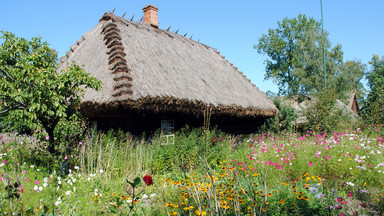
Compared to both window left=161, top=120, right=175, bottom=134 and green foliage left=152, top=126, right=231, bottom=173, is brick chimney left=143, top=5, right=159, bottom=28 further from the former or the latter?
green foliage left=152, top=126, right=231, bottom=173

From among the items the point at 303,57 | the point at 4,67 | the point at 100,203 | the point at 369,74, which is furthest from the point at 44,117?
the point at 369,74

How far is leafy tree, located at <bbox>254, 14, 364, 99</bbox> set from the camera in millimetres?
23141

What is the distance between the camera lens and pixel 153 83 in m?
7.08

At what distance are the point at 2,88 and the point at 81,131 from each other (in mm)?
3786

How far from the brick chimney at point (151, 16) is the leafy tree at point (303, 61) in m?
13.7

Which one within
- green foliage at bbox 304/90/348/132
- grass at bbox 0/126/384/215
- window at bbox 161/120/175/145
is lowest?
grass at bbox 0/126/384/215

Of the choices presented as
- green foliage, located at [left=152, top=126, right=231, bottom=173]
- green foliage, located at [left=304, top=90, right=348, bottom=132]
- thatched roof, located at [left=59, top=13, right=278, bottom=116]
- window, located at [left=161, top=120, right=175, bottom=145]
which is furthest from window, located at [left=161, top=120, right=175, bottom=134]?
green foliage, located at [left=304, top=90, right=348, bottom=132]

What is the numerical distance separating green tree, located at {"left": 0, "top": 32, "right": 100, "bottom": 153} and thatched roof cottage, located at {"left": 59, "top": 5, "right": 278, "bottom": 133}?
155 centimetres

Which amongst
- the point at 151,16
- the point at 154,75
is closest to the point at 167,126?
the point at 154,75

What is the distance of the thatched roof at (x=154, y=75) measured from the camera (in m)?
6.55

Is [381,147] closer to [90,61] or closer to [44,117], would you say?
[44,117]

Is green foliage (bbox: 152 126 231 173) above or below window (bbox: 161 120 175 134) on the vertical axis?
below

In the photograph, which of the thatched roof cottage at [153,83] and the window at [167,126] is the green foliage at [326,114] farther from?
the window at [167,126]

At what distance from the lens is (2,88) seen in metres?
4.38
